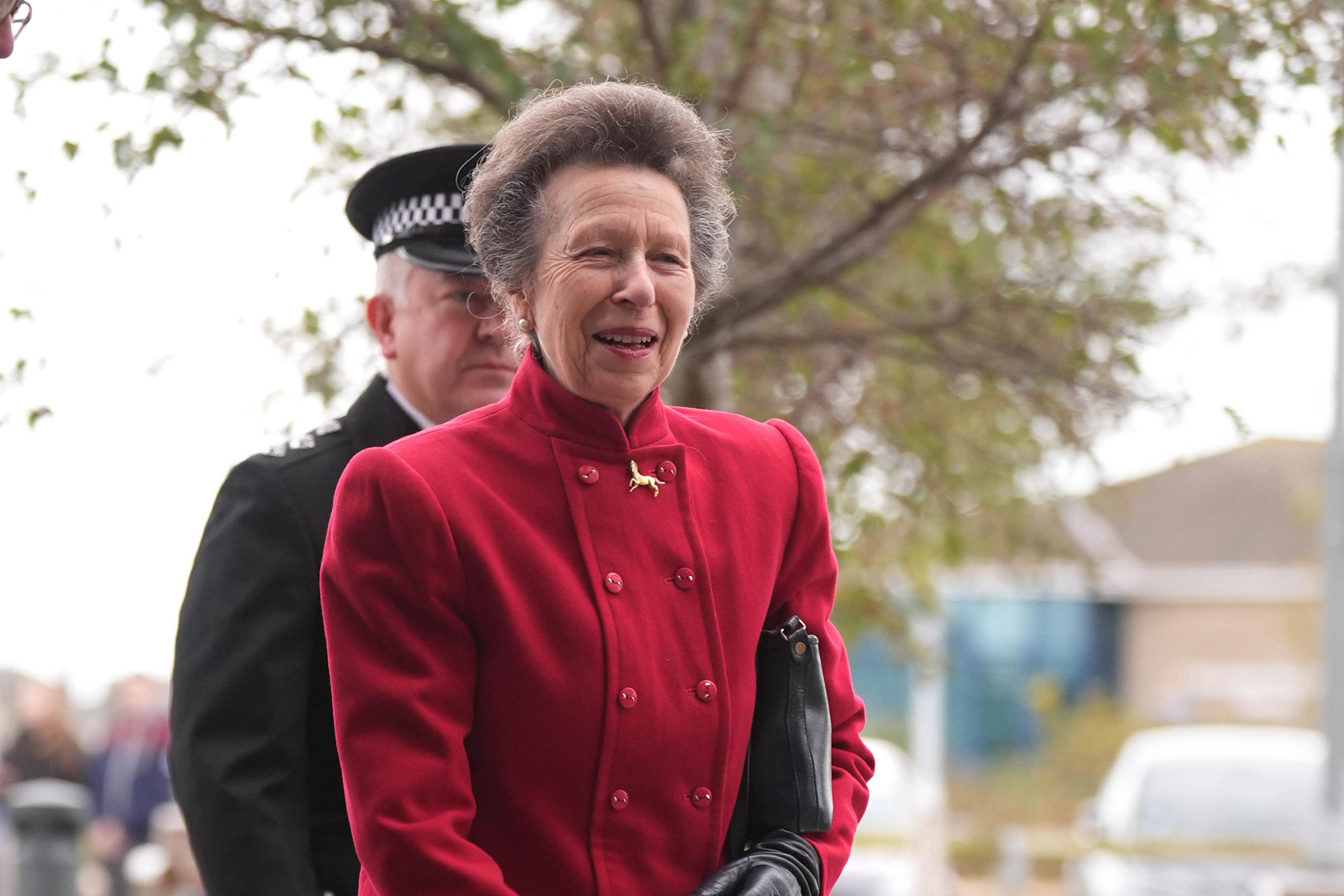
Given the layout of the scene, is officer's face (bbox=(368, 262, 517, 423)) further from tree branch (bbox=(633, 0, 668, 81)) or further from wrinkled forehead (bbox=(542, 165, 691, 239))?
tree branch (bbox=(633, 0, 668, 81))

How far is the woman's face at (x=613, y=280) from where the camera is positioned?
6.62 ft

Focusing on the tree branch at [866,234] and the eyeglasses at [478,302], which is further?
the tree branch at [866,234]

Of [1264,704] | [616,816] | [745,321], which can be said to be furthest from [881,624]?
[1264,704]

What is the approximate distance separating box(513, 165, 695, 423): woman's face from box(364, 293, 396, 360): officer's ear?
33.8 inches

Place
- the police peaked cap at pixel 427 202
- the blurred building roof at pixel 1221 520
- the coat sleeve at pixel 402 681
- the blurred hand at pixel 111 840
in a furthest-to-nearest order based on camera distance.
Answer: the blurred building roof at pixel 1221 520 < the blurred hand at pixel 111 840 < the police peaked cap at pixel 427 202 < the coat sleeve at pixel 402 681

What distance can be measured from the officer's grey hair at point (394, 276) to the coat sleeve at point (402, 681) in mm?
920

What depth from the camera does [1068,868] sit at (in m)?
10.5

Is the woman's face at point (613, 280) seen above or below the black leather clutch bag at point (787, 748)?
above

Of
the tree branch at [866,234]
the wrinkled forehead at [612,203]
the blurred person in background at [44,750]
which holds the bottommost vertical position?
the blurred person in background at [44,750]

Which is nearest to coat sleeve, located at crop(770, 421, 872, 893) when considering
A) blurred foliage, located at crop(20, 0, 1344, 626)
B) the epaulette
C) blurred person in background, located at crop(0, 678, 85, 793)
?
the epaulette

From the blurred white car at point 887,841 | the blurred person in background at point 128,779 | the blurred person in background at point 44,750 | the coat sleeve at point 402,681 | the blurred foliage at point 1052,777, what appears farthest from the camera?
the blurred foliage at point 1052,777

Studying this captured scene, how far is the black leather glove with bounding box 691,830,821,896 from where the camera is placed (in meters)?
1.98

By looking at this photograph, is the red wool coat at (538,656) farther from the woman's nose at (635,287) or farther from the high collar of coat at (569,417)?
the woman's nose at (635,287)

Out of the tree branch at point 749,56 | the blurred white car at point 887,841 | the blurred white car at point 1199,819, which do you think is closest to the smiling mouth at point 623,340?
the tree branch at point 749,56
